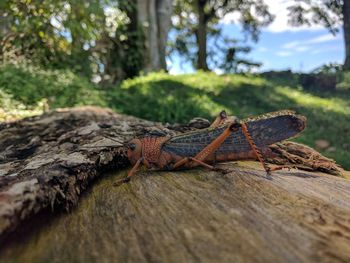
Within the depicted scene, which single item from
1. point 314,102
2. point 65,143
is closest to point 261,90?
point 314,102

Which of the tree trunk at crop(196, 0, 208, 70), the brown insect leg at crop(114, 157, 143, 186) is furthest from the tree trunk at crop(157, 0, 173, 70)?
the brown insect leg at crop(114, 157, 143, 186)

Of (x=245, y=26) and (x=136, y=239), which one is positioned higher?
(x=245, y=26)

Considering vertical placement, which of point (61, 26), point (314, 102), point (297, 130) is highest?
point (61, 26)

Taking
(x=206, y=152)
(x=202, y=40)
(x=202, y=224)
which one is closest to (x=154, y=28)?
(x=202, y=40)

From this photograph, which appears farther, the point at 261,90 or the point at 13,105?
the point at 261,90

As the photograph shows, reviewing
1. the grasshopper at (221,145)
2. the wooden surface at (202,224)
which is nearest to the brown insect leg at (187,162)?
the grasshopper at (221,145)

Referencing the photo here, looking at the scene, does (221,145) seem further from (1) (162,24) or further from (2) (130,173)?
(1) (162,24)

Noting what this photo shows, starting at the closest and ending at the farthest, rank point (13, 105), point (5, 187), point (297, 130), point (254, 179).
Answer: point (5, 187) → point (254, 179) → point (297, 130) → point (13, 105)

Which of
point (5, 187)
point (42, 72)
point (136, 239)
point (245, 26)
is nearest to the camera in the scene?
point (136, 239)

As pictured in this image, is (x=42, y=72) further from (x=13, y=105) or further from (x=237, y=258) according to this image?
(x=237, y=258)
